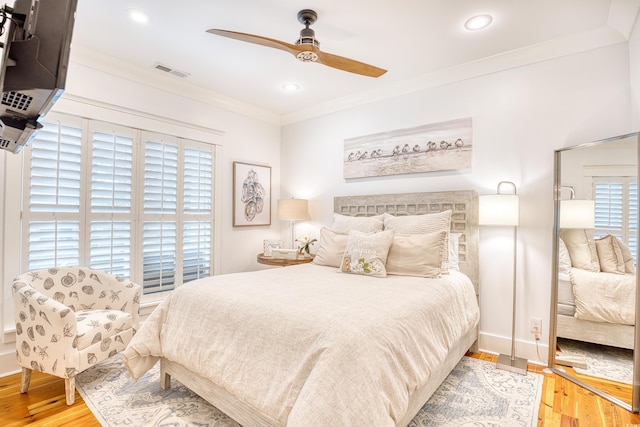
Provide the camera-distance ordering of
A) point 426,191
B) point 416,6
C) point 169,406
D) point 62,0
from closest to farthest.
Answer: point 62,0 → point 169,406 → point 416,6 → point 426,191

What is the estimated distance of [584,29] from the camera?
258 cm

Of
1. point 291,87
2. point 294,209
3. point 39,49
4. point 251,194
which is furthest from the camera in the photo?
point 251,194

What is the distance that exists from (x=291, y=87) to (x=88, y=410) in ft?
11.1

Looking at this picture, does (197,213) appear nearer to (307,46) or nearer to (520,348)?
(307,46)

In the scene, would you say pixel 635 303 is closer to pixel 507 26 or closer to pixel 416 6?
pixel 507 26

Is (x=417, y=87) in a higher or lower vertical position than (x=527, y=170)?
higher

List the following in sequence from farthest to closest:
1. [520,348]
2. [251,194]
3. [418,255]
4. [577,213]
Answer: [251,194]
[520,348]
[418,255]
[577,213]

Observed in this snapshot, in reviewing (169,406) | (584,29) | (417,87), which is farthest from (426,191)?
(169,406)

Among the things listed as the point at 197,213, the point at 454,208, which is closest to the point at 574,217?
the point at 454,208

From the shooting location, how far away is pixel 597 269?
7.99 ft

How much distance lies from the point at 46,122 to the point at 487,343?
4382mm

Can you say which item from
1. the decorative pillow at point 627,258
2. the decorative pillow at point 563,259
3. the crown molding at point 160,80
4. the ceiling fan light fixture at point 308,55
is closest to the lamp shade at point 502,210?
the decorative pillow at point 563,259

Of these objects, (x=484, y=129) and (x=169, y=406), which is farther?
(x=484, y=129)

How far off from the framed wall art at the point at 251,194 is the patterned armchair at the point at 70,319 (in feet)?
5.59
